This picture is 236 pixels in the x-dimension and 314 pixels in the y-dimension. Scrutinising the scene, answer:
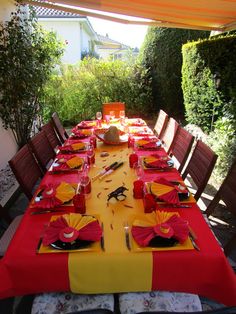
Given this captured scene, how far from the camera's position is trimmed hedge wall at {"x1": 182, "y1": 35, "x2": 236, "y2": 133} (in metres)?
4.89

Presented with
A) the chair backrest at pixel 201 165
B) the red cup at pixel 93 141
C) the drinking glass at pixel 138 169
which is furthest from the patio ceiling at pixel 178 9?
the drinking glass at pixel 138 169

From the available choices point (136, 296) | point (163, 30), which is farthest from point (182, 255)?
point (163, 30)

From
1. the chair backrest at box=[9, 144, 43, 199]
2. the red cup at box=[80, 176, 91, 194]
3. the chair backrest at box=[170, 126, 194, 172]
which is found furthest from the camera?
the chair backrest at box=[170, 126, 194, 172]

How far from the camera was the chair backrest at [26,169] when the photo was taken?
2.38m

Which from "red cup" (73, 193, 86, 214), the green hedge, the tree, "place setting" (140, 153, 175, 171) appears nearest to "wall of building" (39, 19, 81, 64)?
the tree

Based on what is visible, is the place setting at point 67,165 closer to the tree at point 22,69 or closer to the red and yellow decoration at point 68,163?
the red and yellow decoration at point 68,163

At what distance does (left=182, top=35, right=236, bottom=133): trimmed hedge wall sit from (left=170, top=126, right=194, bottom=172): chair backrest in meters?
1.64

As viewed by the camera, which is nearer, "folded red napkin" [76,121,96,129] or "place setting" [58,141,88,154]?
"place setting" [58,141,88,154]

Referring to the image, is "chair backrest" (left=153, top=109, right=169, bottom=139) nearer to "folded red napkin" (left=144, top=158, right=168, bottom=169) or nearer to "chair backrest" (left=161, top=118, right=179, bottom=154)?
"chair backrest" (left=161, top=118, right=179, bottom=154)

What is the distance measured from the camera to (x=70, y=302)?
1649 millimetres

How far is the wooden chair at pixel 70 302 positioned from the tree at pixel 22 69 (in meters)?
3.88

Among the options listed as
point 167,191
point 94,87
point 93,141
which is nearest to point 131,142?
point 93,141

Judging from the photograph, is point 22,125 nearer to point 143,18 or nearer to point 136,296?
point 143,18

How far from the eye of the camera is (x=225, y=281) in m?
1.47
